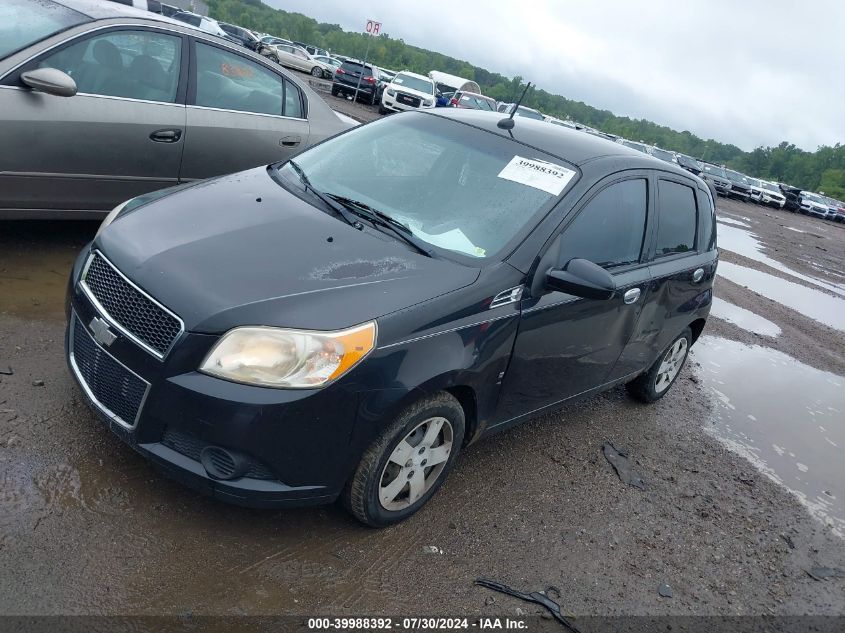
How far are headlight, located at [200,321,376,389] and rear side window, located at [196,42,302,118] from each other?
3.30m

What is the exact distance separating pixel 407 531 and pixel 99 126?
337 cm

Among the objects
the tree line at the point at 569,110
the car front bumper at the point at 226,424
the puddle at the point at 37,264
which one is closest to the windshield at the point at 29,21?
the puddle at the point at 37,264

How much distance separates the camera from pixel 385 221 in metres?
3.51

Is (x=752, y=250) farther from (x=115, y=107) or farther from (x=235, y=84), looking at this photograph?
(x=115, y=107)

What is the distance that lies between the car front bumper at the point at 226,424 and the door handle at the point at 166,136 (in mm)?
2491

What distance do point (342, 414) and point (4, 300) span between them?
2.83 m

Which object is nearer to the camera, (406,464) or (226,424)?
(226,424)

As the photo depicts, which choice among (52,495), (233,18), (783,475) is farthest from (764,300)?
(233,18)

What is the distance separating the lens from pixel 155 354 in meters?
2.69

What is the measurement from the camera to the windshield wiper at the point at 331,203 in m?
3.47

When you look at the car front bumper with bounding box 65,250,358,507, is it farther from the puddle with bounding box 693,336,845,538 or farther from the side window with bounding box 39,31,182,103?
the puddle with bounding box 693,336,845,538

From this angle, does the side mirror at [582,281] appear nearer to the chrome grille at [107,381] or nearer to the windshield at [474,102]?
the chrome grille at [107,381]

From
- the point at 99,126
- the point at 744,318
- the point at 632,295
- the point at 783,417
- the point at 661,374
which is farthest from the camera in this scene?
the point at 744,318

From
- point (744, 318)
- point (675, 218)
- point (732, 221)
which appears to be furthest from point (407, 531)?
point (732, 221)
